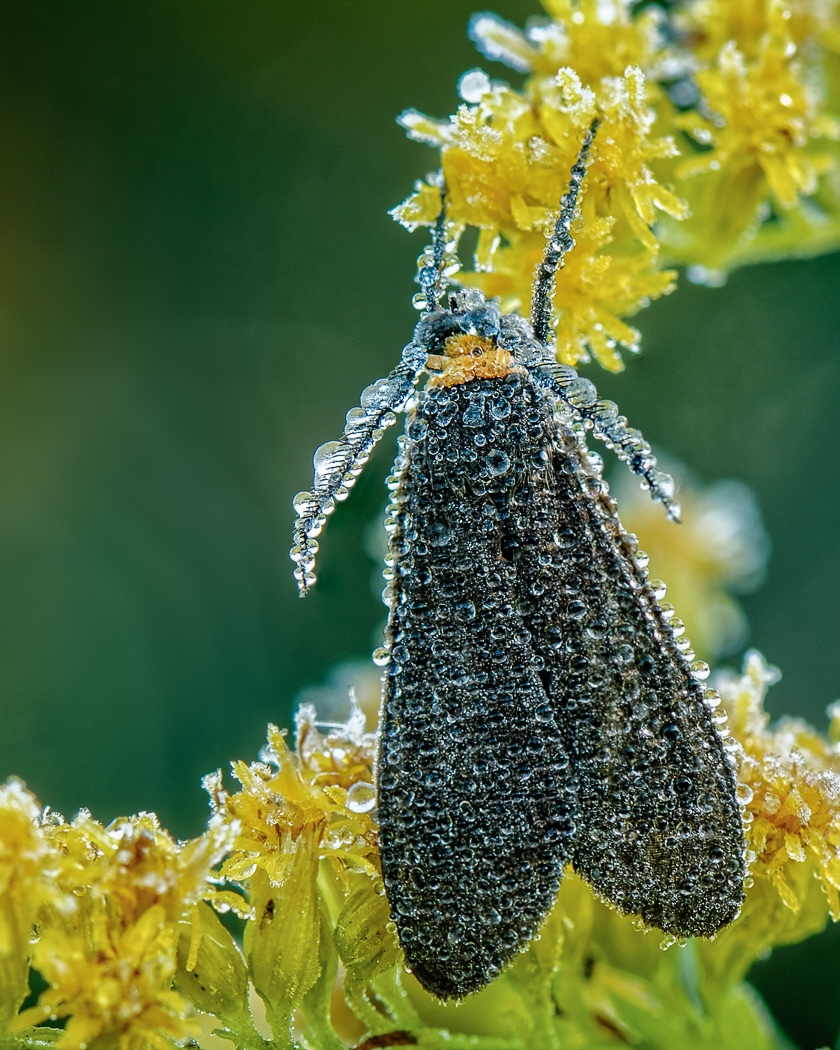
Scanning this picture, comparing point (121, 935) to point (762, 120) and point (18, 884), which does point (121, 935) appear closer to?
point (18, 884)

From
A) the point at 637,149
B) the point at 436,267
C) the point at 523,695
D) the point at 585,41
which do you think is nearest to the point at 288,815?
the point at 523,695

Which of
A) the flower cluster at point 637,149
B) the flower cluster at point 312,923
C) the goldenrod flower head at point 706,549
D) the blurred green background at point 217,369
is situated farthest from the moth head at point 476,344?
the blurred green background at point 217,369

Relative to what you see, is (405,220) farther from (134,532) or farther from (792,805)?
(134,532)

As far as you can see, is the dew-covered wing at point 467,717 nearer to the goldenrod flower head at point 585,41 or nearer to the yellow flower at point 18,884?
the yellow flower at point 18,884

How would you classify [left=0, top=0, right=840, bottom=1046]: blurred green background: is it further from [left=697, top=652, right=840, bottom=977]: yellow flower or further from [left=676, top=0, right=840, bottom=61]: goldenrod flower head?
[left=697, top=652, right=840, bottom=977]: yellow flower

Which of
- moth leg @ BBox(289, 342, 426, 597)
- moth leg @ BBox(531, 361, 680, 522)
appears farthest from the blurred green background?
moth leg @ BBox(531, 361, 680, 522)
